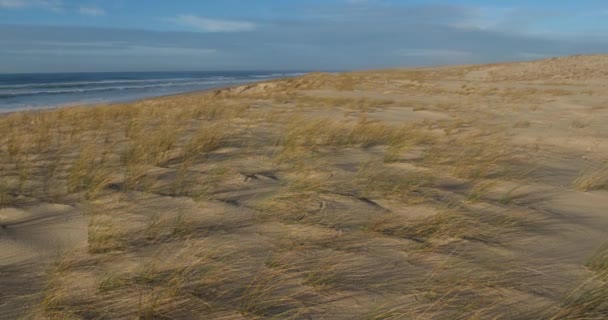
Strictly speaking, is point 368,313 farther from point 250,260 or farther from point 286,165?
point 286,165

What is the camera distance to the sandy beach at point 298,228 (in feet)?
6.09

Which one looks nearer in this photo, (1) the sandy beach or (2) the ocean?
(1) the sandy beach

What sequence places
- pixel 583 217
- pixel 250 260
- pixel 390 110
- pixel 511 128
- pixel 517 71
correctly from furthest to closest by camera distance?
pixel 517 71 → pixel 390 110 → pixel 511 128 → pixel 583 217 → pixel 250 260

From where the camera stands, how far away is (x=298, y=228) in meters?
2.60

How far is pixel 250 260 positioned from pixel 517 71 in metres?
28.7

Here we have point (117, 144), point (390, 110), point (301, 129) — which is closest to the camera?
point (117, 144)

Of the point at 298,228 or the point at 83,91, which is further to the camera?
the point at 83,91

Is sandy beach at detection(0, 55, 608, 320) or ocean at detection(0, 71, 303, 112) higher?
ocean at detection(0, 71, 303, 112)

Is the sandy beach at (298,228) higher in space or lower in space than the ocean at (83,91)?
lower

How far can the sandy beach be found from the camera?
1.86 metres

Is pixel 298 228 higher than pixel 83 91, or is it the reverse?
pixel 83 91

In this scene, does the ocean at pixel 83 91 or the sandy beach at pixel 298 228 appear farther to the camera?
the ocean at pixel 83 91

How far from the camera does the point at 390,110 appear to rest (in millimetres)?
9172

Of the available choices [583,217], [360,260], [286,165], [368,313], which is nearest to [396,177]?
[286,165]
